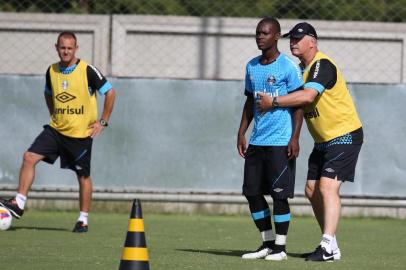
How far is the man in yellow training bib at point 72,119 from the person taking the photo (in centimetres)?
1164

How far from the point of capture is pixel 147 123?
13.9m

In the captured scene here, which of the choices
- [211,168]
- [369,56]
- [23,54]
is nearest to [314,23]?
[369,56]

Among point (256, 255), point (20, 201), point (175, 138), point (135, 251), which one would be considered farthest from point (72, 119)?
point (135, 251)

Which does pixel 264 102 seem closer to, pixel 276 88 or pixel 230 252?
pixel 276 88

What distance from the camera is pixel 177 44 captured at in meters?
14.0

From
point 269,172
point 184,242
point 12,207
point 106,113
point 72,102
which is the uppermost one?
point 72,102

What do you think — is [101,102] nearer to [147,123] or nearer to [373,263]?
[147,123]

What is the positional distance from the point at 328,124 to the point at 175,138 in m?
5.02

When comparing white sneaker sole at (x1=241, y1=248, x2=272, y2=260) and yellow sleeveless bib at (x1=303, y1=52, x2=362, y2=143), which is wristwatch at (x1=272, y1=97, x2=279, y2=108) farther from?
white sneaker sole at (x1=241, y1=248, x2=272, y2=260)

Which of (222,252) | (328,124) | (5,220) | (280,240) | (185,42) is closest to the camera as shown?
(280,240)

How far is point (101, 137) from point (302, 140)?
252 cm

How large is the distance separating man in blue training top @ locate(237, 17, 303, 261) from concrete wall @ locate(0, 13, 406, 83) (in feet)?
16.5

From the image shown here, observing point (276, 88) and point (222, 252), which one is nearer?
point (276, 88)

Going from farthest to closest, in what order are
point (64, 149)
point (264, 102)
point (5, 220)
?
point (64, 149) → point (5, 220) → point (264, 102)
